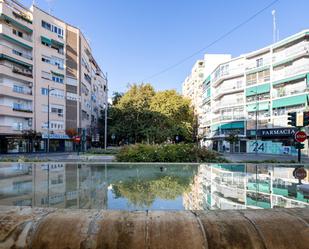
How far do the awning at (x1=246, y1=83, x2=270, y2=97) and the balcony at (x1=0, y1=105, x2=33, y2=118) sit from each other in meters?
43.1

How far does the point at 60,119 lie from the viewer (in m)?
56.1

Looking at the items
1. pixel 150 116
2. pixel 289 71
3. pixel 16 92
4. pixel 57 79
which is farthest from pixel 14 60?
pixel 289 71

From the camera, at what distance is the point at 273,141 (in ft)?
187

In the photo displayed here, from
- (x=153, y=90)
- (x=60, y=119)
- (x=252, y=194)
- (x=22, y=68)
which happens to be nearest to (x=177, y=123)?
(x=153, y=90)

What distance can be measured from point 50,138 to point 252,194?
49576 millimetres

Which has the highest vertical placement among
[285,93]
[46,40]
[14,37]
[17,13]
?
[17,13]

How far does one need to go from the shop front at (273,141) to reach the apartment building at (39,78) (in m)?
31.6

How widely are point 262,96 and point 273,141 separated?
9.66m

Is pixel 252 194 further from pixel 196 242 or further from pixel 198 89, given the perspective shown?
pixel 198 89

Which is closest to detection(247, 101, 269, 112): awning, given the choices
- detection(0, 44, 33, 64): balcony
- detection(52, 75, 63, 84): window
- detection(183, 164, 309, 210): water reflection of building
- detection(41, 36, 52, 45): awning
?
detection(52, 75, 63, 84): window

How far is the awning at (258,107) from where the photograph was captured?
59.0 m

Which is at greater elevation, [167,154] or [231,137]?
[231,137]

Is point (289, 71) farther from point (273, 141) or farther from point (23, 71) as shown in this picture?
point (23, 71)

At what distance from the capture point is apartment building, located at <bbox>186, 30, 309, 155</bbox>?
52.8 m
